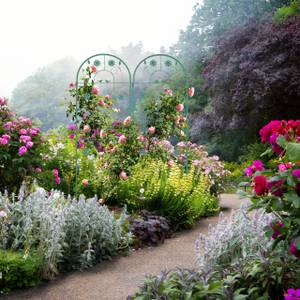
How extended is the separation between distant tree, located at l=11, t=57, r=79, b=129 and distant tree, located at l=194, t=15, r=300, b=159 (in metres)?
7.62

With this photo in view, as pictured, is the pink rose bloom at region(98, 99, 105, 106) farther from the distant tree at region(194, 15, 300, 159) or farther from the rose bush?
the distant tree at region(194, 15, 300, 159)

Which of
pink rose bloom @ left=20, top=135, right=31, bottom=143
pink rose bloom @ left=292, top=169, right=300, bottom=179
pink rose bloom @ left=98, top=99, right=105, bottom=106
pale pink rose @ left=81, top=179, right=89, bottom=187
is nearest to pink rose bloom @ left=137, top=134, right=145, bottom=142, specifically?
pink rose bloom @ left=98, top=99, right=105, bottom=106

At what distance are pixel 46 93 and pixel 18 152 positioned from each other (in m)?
14.3

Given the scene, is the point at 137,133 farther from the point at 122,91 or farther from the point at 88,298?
the point at 122,91

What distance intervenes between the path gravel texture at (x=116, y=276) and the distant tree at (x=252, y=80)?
22.7ft

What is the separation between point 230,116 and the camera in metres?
12.9

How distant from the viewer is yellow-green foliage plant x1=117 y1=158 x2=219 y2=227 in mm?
6043

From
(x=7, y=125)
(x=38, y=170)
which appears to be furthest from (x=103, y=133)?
(x=7, y=125)

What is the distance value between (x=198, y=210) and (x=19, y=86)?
16.4 m

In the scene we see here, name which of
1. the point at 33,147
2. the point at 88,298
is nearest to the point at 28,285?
the point at 88,298

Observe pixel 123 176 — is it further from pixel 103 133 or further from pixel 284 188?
pixel 284 188

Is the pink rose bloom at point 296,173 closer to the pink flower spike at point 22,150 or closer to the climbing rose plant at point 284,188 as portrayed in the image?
the climbing rose plant at point 284,188

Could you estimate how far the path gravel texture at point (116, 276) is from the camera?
3.62 metres

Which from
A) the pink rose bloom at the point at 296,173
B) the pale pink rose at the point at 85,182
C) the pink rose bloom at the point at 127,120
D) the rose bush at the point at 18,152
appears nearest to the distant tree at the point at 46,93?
the pink rose bloom at the point at 127,120
